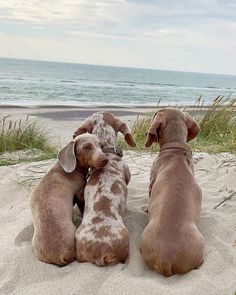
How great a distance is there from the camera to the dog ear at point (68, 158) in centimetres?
541

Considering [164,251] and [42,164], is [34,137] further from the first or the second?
[164,251]

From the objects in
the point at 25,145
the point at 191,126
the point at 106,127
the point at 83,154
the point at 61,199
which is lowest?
the point at 25,145

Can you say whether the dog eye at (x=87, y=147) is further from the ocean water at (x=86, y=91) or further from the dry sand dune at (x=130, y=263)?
the ocean water at (x=86, y=91)

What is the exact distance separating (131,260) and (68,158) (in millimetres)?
1419

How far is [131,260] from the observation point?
470 cm

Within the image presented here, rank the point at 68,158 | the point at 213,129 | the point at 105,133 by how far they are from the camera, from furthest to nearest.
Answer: the point at 213,129 < the point at 105,133 < the point at 68,158

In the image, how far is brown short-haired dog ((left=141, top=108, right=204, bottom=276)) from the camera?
4391mm

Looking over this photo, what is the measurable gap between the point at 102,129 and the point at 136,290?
2.54 meters

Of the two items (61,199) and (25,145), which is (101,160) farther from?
(25,145)

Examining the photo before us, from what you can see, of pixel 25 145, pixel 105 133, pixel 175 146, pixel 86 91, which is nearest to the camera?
pixel 175 146

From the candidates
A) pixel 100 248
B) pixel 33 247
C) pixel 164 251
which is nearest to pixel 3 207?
pixel 33 247

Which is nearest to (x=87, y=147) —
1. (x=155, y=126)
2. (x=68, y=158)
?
(x=68, y=158)

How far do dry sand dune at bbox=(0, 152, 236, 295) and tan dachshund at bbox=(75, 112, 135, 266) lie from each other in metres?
0.13

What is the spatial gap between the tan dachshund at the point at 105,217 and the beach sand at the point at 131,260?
0.13 meters
